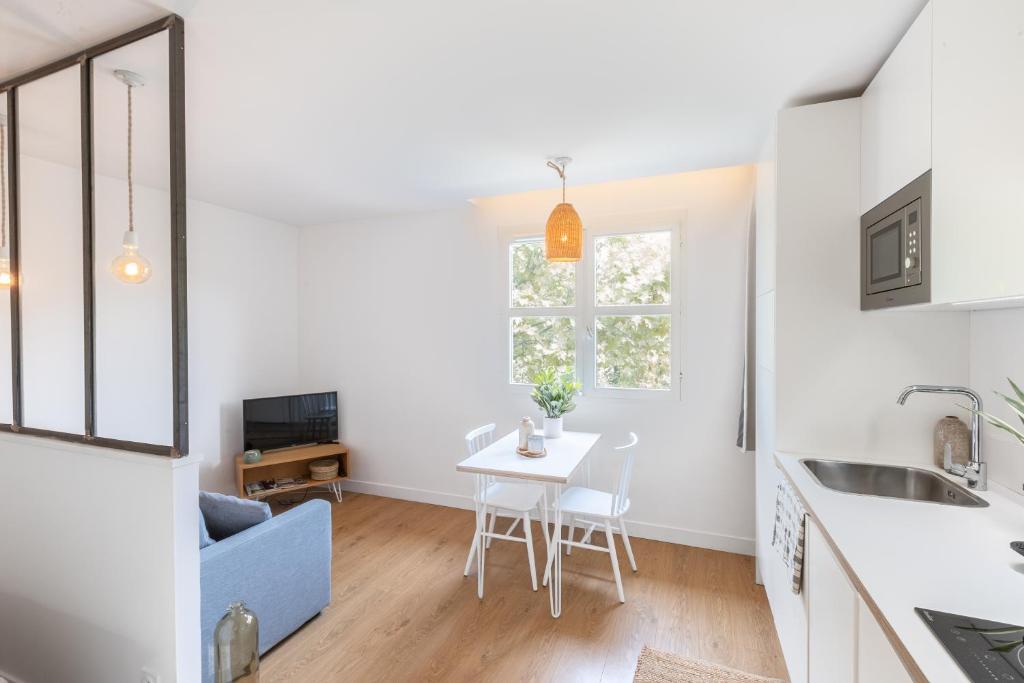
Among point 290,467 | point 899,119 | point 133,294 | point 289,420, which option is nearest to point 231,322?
point 133,294

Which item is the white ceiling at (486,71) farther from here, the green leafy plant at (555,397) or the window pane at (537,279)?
the green leafy plant at (555,397)

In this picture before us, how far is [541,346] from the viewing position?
366cm

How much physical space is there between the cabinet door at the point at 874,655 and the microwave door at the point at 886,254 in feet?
3.50

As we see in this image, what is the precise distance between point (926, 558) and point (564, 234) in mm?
2038

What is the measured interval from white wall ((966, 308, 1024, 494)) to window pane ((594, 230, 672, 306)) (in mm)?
1659

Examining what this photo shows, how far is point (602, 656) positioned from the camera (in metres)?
2.17

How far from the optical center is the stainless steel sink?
1.81 meters

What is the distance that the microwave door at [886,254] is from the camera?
1.60m

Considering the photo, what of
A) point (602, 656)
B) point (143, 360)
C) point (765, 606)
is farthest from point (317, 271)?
point (765, 606)

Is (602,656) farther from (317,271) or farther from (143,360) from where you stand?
(317,271)

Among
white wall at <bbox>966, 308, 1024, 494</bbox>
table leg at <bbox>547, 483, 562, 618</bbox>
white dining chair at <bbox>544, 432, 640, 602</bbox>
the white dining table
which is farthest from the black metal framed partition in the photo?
white wall at <bbox>966, 308, 1024, 494</bbox>

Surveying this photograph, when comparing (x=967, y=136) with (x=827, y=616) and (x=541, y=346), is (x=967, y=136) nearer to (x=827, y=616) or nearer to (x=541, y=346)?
(x=827, y=616)

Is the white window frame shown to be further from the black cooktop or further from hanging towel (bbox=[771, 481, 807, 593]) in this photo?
the black cooktop

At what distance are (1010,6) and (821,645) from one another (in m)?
1.76
